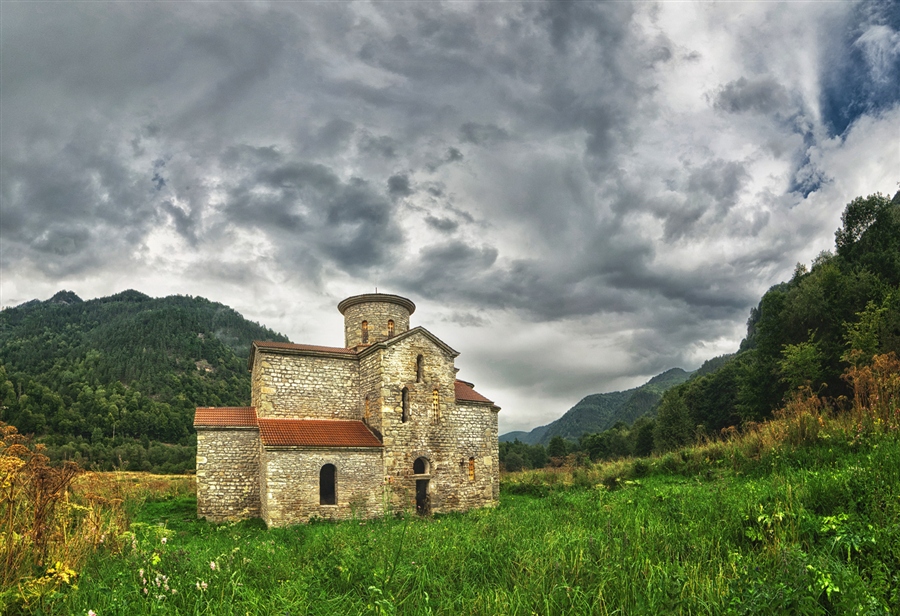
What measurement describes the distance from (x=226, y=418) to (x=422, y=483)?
9.39m

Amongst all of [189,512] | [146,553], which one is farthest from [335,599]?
[189,512]

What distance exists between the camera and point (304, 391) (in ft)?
77.2

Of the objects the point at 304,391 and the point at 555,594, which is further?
the point at 304,391

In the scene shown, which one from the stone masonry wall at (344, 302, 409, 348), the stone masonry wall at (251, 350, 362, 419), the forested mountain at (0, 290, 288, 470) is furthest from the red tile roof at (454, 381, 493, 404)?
the forested mountain at (0, 290, 288, 470)

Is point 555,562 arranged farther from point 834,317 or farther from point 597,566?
point 834,317

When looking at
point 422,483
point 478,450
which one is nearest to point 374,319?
point 478,450

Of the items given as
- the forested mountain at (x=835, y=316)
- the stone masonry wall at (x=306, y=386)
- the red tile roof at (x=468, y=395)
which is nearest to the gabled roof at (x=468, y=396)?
the red tile roof at (x=468, y=395)

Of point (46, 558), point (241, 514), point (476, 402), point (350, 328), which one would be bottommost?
point (241, 514)

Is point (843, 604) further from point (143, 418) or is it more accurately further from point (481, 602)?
point (143, 418)

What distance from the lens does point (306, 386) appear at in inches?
929

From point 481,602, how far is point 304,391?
19715 millimetres

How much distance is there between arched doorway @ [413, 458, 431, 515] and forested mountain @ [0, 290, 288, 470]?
2177 cm

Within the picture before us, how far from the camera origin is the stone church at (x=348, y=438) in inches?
800

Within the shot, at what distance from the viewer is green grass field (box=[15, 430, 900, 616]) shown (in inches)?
191
